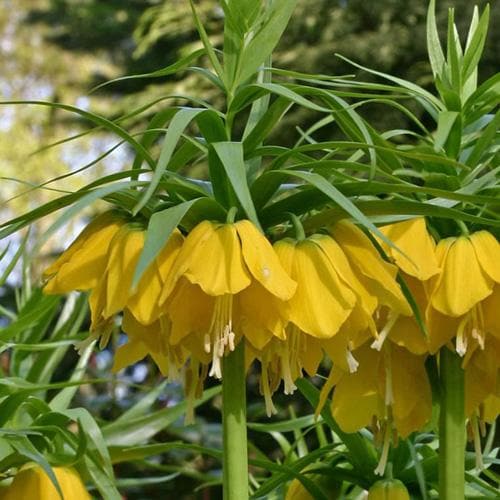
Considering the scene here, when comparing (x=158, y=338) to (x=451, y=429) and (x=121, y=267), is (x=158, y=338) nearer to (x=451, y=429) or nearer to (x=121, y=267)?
(x=121, y=267)

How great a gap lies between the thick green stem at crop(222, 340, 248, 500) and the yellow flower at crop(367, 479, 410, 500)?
0.46ft

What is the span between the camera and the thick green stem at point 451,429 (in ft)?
2.35

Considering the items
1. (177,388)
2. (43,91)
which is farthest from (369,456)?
(43,91)

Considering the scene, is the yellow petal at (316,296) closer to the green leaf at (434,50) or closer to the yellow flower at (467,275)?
the yellow flower at (467,275)

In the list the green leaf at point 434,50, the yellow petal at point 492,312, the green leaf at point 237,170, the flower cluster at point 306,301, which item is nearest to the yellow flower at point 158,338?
the flower cluster at point 306,301

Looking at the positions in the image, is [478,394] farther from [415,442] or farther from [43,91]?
[43,91]

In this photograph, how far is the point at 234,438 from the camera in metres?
0.67

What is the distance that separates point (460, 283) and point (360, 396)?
0.44 feet

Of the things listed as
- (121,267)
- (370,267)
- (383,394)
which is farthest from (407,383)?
(121,267)

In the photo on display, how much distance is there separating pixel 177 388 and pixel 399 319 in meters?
1.52

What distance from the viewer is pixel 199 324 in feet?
2.23

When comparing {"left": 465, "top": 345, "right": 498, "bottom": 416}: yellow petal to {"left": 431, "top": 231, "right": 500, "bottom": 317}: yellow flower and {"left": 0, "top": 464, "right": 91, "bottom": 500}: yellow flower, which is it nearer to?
{"left": 431, "top": 231, "right": 500, "bottom": 317}: yellow flower

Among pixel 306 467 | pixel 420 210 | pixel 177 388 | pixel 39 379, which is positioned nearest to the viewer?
pixel 420 210

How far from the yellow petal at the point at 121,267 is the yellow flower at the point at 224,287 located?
1.1 inches
